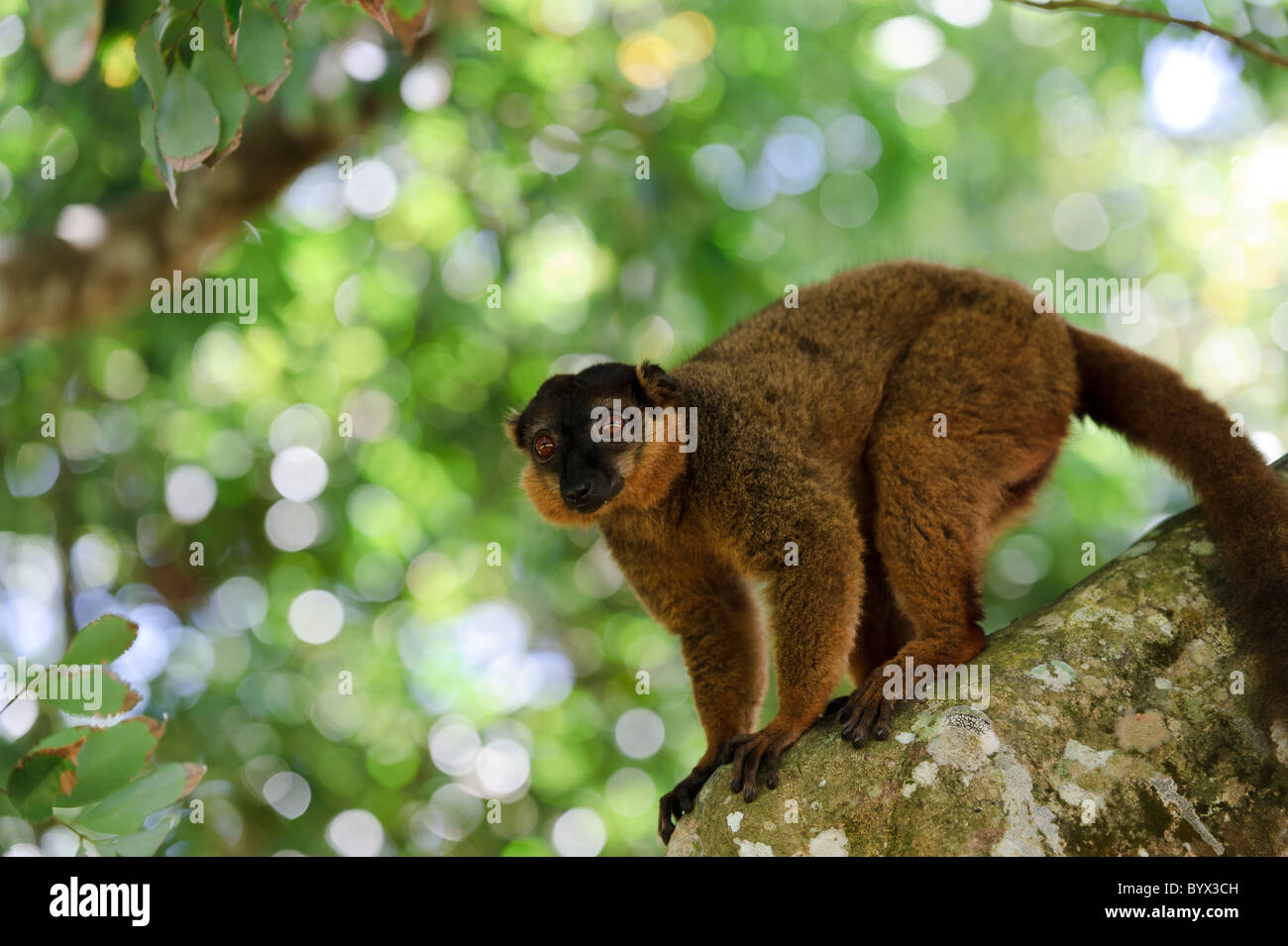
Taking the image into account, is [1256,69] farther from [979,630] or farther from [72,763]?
[72,763]

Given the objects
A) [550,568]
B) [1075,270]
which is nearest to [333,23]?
[550,568]

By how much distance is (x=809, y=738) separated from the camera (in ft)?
12.1

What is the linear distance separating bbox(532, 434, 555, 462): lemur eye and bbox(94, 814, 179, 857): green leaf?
8.63ft

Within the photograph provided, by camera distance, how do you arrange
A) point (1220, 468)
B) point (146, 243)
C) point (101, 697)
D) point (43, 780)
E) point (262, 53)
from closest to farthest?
point (43, 780), point (101, 697), point (262, 53), point (1220, 468), point (146, 243)

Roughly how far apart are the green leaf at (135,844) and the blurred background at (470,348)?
5.18 metres

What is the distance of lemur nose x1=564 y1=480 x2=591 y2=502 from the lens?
4789 millimetres

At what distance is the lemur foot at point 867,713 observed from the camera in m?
3.45

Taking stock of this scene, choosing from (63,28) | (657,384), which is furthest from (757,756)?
(63,28)

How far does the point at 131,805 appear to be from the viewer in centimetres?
272

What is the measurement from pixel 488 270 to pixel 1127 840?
734cm

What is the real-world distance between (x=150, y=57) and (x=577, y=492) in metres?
2.50

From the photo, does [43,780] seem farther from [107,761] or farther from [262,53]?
[262,53]

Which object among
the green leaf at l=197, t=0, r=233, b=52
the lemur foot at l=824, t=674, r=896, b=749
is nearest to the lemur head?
the lemur foot at l=824, t=674, r=896, b=749

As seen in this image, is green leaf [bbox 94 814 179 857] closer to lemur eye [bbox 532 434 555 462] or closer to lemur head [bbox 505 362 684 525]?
lemur head [bbox 505 362 684 525]
